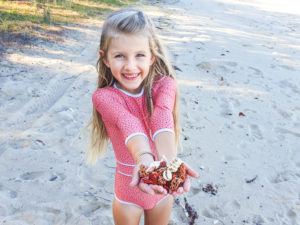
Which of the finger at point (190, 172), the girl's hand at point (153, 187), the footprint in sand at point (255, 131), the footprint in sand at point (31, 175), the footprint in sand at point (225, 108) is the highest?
the finger at point (190, 172)

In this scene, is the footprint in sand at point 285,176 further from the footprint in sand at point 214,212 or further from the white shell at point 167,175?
the white shell at point 167,175

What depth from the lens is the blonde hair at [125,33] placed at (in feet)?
7.59

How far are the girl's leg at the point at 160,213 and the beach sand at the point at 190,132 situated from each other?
1.12 m

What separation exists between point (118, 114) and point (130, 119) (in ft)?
0.28

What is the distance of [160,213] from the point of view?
270 cm

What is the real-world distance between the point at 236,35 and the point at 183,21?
175cm

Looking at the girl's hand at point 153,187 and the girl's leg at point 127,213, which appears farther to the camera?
the girl's leg at point 127,213

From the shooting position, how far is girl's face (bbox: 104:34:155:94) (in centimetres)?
231

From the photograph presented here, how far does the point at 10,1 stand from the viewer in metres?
10.5

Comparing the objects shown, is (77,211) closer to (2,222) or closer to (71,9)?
(2,222)

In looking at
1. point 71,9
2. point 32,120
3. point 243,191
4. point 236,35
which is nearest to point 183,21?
point 236,35

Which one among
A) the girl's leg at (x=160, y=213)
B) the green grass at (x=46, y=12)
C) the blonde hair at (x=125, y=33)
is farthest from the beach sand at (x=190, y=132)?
the blonde hair at (x=125, y=33)

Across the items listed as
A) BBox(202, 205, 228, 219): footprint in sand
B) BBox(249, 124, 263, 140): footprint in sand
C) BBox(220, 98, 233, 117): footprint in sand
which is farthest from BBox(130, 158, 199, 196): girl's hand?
BBox(220, 98, 233, 117): footprint in sand

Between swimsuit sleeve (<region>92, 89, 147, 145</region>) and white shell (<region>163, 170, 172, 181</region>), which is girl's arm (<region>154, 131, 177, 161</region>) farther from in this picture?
white shell (<region>163, 170, 172, 181</region>)
